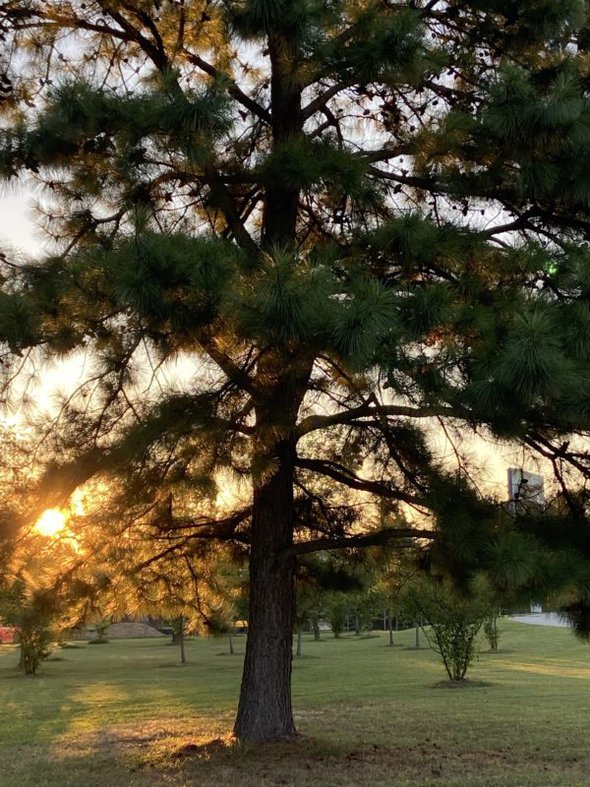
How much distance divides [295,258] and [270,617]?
391 centimetres

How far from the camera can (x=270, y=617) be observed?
23.9 feet

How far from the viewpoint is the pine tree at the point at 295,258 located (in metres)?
4.66

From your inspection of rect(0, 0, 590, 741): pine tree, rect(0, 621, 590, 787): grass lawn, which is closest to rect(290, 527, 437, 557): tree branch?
rect(0, 0, 590, 741): pine tree

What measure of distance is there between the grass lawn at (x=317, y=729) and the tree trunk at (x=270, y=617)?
10.9 inches

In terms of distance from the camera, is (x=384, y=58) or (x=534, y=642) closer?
(x=384, y=58)

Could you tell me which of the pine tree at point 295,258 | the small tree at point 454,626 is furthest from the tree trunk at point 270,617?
the small tree at point 454,626

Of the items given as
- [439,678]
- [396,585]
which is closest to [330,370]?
[396,585]

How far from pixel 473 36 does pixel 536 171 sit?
177 cm

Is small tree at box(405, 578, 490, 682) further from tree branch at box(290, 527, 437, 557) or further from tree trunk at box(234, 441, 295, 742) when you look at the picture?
tree branch at box(290, 527, 437, 557)

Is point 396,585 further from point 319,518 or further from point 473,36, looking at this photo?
point 473,36

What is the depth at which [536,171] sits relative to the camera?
18.9 ft

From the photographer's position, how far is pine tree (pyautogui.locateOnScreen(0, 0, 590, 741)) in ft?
15.3

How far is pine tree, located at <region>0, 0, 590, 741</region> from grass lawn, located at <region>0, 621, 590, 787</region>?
897 mm

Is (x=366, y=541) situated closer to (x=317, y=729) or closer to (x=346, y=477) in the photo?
(x=346, y=477)
